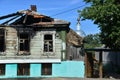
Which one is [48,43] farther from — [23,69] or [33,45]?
[23,69]

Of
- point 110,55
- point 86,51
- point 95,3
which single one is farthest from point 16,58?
point 110,55

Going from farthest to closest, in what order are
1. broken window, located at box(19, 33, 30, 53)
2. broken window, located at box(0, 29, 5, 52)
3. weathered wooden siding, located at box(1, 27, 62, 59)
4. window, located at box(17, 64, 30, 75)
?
1. broken window, located at box(19, 33, 30, 53)
2. broken window, located at box(0, 29, 5, 52)
3. weathered wooden siding, located at box(1, 27, 62, 59)
4. window, located at box(17, 64, 30, 75)

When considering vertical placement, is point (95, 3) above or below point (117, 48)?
above

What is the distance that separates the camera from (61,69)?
3700 cm

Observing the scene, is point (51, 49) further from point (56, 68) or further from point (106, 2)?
point (106, 2)

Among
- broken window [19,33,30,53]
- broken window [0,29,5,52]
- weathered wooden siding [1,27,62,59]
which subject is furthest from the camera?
broken window [19,33,30,53]

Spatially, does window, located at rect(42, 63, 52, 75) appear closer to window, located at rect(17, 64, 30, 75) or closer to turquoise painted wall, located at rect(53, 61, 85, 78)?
turquoise painted wall, located at rect(53, 61, 85, 78)

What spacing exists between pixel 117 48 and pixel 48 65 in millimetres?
8028

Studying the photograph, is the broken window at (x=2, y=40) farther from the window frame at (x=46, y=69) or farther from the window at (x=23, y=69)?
the window frame at (x=46, y=69)

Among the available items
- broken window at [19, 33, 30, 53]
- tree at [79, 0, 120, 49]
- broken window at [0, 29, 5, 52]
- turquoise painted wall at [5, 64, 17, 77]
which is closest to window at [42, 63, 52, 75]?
broken window at [19, 33, 30, 53]

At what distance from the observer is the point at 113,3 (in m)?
31.6

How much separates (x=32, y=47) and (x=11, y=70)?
3.24 metres

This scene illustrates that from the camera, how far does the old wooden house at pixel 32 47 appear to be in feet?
122

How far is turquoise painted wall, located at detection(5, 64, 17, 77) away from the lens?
37250 mm
